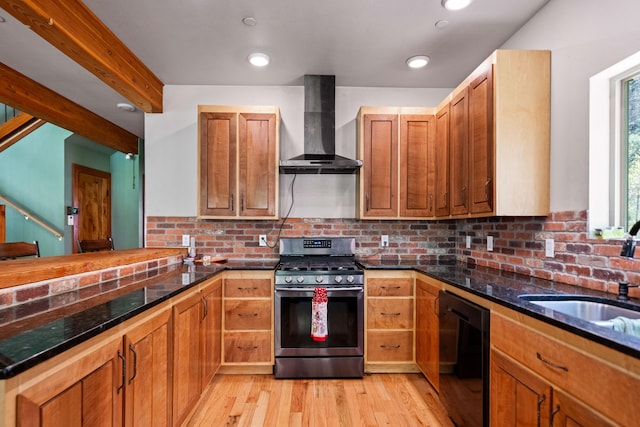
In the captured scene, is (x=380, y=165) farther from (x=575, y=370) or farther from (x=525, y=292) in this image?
(x=575, y=370)

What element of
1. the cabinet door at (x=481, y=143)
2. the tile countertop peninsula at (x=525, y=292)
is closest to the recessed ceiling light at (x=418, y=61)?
the cabinet door at (x=481, y=143)

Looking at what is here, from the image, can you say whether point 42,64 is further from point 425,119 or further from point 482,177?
point 482,177

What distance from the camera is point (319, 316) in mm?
2398

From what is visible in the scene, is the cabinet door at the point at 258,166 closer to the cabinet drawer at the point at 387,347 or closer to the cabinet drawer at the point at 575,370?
the cabinet drawer at the point at 387,347

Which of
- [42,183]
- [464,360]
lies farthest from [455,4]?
[42,183]

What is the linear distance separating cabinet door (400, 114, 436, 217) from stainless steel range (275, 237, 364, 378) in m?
0.92

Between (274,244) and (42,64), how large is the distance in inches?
97.8

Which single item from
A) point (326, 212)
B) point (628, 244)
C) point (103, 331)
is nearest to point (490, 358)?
point (628, 244)

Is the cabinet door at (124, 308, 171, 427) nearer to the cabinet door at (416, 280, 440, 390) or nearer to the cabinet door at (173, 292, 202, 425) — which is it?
the cabinet door at (173, 292, 202, 425)

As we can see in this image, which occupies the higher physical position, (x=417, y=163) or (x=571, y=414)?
(x=417, y=163)

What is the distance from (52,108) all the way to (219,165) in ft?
6.63

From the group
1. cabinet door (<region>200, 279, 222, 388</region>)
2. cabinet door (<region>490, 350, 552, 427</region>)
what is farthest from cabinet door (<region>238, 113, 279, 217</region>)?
cabinet door (<region>490, 350, 552, 427</region>)

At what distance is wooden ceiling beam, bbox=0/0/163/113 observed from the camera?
66.3 inches

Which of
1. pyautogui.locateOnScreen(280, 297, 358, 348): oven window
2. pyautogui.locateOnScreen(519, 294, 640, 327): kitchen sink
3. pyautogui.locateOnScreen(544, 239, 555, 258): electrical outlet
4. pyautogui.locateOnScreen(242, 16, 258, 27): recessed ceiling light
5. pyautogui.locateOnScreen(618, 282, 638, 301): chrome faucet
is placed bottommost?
pyautogui.locateOnScreen(280, 297, 358, 348): oven window
